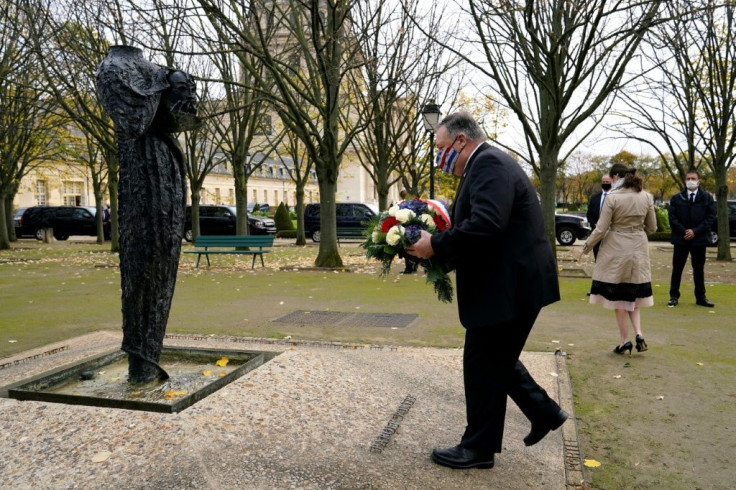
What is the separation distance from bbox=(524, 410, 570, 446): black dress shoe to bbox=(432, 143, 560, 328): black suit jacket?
748 mm

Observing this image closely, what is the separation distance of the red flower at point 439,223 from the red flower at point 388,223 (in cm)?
23

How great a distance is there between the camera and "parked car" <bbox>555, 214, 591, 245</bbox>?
26.3 metres

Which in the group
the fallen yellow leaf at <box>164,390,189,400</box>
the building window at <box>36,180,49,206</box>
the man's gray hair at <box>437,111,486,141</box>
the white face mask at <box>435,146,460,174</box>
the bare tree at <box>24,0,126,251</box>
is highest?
the bare tree at <box>24,0,126,251</box>

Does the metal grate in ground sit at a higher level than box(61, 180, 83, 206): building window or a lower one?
lower

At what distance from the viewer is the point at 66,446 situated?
139 inches

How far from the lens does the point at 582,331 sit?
738 cm

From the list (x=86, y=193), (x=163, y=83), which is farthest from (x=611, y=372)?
(x=86, y=193)

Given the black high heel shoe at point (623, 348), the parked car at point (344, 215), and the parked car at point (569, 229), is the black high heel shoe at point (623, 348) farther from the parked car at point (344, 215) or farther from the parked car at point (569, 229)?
the parked car at point (344, 215)

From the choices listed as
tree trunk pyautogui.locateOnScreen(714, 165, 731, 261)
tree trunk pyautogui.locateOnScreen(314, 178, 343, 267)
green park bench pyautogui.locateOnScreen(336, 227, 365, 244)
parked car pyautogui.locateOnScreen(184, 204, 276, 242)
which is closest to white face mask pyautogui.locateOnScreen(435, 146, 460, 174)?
tree trunk pyautogui.locateOnScreen(314, 178, 343, 267)

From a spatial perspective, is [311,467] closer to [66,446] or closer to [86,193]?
[66,446]

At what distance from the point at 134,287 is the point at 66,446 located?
1.23 metres

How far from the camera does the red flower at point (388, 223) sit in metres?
3.60

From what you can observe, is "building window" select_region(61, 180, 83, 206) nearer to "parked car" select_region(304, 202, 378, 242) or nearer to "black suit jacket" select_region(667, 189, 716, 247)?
"parked car" select_region(304, 202, 378, 242)

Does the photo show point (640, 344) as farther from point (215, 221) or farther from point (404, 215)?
point (215, 221)
